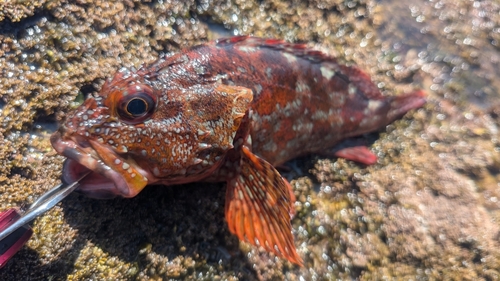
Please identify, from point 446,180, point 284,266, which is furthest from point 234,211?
point 446,180

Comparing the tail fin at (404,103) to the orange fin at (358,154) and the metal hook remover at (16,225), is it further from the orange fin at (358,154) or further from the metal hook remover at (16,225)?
the metal hook remover at (16,225)

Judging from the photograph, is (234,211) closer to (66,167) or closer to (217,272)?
(217,272)

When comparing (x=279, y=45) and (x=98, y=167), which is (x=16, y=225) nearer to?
(x=98, y=167)

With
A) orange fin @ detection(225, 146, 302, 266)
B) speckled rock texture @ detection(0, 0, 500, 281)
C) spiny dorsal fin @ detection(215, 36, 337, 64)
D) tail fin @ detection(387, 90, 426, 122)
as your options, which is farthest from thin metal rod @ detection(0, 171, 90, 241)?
tail fin @ detection(387, 90, 426, 122)

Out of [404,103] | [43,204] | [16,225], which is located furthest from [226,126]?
[404,103]

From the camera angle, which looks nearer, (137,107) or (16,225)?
(16,225)

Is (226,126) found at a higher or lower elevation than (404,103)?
higher
